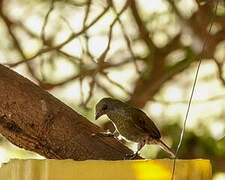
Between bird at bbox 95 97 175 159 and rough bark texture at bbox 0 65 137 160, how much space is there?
49mm

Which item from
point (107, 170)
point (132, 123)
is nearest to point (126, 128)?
point (132, 123)

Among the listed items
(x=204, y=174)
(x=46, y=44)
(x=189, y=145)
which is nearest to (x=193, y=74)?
(x=189, y=145)

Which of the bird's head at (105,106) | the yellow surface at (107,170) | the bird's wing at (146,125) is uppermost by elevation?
the bird's head at (105,106)

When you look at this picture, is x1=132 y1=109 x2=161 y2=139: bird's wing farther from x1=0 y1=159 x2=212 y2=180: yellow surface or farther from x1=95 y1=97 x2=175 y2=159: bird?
x1=0 y1=159 x2=212 y2=180: yellow surface

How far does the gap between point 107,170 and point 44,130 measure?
1.23 feet

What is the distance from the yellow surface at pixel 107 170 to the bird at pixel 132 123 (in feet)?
0.89

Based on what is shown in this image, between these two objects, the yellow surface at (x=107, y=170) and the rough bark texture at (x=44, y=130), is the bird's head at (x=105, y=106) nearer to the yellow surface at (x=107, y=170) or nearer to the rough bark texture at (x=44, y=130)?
the rough bark texture at (x=44, y=130)

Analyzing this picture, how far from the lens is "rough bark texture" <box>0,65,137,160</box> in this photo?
4.72 ft

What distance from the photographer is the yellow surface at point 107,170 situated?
3.58 feet

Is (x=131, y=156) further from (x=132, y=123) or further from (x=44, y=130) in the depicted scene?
(x=44, y=130)

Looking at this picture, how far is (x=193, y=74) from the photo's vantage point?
219 centimetres

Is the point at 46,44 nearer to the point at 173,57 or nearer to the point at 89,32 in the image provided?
the point at 89,32

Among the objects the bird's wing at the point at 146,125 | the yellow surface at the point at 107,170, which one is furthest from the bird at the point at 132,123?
the yellow surface at the point at 107,170

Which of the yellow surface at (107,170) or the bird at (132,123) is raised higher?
the bird at (132,123)
